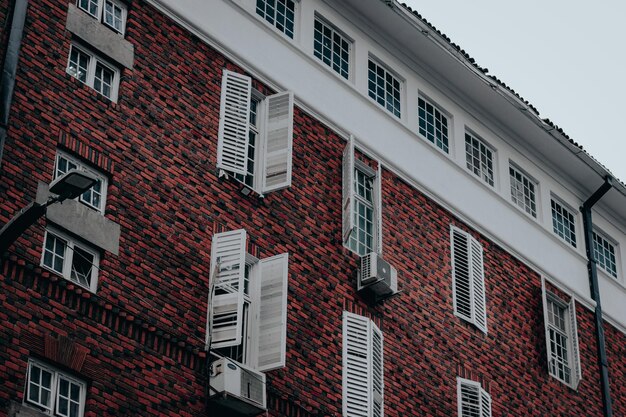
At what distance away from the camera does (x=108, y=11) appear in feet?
78.3

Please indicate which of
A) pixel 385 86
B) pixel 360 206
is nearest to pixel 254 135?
pixel 360 206

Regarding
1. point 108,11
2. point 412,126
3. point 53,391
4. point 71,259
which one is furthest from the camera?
point 412,126

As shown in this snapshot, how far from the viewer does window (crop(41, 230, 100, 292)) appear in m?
20.6

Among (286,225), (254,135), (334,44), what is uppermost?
(334,44)

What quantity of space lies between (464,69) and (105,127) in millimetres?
10717

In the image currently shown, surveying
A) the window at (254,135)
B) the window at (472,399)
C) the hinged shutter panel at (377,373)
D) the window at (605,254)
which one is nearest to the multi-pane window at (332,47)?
the window at (254,135)

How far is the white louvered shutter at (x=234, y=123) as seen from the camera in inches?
960

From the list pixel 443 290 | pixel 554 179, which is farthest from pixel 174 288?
pixel 554 179

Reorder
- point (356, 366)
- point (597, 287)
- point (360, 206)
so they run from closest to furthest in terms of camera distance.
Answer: point (356, 366)
point (360, 206)
point (597, 287)

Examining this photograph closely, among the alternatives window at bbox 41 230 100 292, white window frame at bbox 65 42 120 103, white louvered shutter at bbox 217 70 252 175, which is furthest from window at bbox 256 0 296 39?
window at bbox 41 230 100 292

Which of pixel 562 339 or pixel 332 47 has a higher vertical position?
pixel 332 47

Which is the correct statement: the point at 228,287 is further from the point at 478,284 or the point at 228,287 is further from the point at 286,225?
the point at 478,284

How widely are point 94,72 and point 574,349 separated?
13967 mm

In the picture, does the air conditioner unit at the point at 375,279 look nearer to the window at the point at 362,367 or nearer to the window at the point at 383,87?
the window at the point at 362,367
